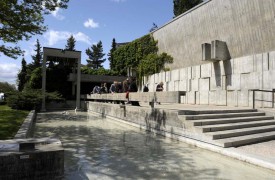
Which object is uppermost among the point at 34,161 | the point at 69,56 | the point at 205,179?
the point at 69,56

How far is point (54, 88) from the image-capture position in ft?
107

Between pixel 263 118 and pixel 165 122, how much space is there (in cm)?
402

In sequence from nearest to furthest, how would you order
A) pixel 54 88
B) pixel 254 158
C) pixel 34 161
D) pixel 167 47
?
1. pixel 34 161
2. pixel 254 158
3. pixel 167 47
4. pixel 54 88

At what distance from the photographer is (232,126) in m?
9.06

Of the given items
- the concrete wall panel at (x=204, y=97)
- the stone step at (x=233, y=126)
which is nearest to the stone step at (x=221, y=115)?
the stone step at (x=233, y=126)

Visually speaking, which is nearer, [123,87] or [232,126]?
[232,126]

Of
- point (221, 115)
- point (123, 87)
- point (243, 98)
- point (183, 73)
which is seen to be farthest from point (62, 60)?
point (221, 115)

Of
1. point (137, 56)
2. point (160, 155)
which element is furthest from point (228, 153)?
point (137, 56)

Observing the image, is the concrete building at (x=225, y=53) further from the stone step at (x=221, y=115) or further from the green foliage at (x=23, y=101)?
the green foliage at (x=23, y=101)

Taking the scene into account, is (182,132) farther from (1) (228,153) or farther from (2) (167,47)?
(2) (167,47)

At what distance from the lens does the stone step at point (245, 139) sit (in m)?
7.55

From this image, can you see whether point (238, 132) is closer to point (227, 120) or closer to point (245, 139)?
point (245, 139)

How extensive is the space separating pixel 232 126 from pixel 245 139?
1.11m

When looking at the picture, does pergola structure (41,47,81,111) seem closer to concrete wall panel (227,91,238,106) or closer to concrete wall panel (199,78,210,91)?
concrete wall panel (199,78,210,91)
